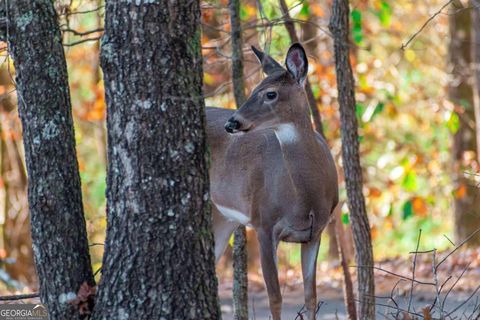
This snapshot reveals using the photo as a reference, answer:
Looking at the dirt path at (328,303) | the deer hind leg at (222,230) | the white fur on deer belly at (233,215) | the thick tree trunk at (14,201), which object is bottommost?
the thick tree trunk at (14,201)

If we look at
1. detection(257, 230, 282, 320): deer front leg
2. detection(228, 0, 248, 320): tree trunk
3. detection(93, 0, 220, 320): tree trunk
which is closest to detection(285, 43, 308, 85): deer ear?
detection(228, 0, 248, 320): tree trunk

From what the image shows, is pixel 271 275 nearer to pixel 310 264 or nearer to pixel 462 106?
pixel 310 264

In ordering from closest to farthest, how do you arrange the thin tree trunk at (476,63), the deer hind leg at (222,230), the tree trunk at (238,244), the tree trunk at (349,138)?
the tree trunk at (349,138) → the tree trunk at (238,244) → the deer hind leg at (222,230) → the thin tree trunk at (476,63)

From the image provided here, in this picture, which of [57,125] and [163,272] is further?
[57,125]

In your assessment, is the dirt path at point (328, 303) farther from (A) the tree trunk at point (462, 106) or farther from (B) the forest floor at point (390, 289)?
(A) the tree trunk at point (462, 106)

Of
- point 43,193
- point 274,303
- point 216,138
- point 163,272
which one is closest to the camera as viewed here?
point 163,272

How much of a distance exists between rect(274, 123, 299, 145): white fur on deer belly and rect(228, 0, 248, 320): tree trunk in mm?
640

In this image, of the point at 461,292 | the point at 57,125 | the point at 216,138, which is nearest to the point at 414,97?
the point at 461,292

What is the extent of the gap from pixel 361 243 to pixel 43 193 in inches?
117

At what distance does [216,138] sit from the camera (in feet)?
25.5

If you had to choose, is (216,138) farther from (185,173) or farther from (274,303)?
(185,173)

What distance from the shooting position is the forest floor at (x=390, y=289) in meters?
8.55

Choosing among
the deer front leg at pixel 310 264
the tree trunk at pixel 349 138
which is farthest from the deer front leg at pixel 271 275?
the tree trunk at pixel 349 138

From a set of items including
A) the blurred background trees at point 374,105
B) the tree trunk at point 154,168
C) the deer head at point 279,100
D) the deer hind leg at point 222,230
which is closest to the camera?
the tree trunk at point 154,168
